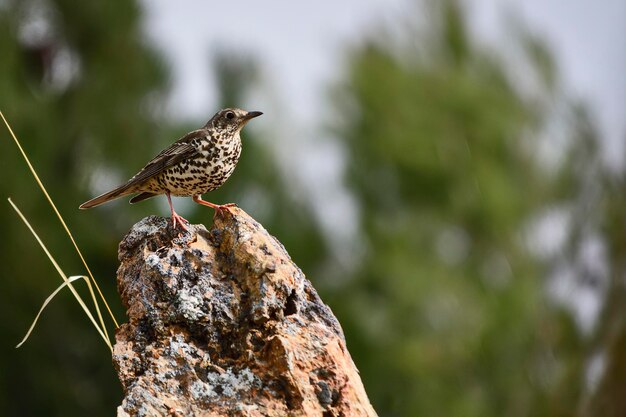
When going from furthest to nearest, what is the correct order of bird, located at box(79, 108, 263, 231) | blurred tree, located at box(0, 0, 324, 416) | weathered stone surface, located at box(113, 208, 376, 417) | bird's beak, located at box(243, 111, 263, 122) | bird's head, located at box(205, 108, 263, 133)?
blurred tree, located at box(0, 0, 324, 416)
bird's beak, located at box(243, 111, 263, 122)
bird's head, located at box(205, 108, 263, 133)
bird, located at box(79, 108, 263, 231)
weathered stone surface, located at box(113, 208, 376, 417)

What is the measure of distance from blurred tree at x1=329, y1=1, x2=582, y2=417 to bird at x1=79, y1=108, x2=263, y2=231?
875 cm

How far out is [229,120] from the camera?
196 inches

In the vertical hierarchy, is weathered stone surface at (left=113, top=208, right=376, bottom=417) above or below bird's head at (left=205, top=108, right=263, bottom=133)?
below

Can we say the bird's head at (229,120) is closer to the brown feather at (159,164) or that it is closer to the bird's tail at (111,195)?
the brown feather at (159,164)

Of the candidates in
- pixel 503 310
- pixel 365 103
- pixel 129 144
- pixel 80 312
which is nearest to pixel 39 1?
pixel 129 144

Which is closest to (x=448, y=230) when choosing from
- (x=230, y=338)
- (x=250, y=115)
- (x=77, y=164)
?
(x=77, y=164)

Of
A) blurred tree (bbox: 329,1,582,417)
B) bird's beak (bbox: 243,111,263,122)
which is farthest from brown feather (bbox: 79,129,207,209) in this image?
blurred tree (bbox: 329,1,582,417)

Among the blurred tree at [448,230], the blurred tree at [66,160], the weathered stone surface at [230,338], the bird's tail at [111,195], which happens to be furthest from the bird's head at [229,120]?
the blurred tree at [448,230]

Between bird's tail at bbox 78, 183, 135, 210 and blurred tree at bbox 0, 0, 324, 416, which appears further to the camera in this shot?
blurred tree at bbox 0, 0, 324, 416

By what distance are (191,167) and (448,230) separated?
36.8ft

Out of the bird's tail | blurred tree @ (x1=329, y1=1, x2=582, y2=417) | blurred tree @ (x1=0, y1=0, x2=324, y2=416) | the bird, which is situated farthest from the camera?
blurred tree @ (x1=329, y1=1, x2=582, y2=417)

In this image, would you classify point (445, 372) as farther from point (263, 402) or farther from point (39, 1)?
point (263, 402)

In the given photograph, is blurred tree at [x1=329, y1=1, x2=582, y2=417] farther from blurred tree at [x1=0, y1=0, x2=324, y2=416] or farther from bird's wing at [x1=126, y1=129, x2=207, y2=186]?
bird's wing at [x1=126, y1=129, x2=207, y2=186]

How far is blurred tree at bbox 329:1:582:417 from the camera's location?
45.3 ft
